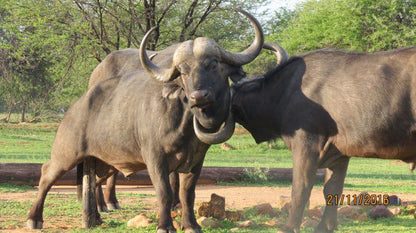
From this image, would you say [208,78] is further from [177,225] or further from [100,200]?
[100,200]

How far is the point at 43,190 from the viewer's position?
801cm

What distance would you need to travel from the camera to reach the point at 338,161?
6.88 metres

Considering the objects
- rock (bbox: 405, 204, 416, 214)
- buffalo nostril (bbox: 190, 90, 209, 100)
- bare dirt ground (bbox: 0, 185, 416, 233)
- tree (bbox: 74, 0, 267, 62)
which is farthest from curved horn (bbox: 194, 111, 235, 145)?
tree (bbox: 74, 0, 267, 62)

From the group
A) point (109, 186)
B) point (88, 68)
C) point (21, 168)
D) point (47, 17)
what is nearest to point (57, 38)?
point (47, 17)

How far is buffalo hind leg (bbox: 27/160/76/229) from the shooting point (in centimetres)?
779

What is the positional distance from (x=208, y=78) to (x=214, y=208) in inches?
96.5

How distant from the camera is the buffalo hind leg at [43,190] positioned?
779 cm

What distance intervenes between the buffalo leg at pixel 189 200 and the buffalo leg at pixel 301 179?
120 cm

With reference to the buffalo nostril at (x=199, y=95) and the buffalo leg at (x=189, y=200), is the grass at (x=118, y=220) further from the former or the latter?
the buffalo nostril at (x=199, y=95)

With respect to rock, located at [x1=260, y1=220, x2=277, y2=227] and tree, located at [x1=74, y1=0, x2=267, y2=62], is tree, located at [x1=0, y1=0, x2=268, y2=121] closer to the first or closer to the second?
tree, located at [x1=74, y1=0, x2=267, y2=62]

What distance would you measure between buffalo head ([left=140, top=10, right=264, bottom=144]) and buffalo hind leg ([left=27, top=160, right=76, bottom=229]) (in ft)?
7.66

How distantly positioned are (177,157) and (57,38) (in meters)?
14.1

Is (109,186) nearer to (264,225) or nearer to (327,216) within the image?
(264,225)

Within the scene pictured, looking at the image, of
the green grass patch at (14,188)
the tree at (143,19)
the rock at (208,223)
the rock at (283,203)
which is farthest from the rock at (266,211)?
the tree at (143,19)
